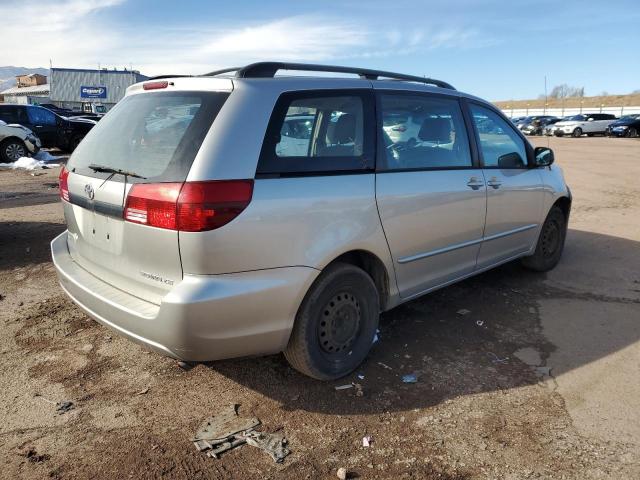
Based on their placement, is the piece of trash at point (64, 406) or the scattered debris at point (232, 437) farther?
the piece of trash at point (64, 406)

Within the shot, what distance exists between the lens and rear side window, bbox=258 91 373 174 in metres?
2.86

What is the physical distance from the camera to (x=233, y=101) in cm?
278

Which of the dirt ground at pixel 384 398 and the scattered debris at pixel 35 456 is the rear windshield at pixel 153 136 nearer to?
the dirt ground at pixel 384 398

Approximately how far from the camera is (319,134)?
125 inches

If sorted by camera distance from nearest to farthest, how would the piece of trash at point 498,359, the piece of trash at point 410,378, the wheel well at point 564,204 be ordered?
the piece of trash at point 410,378 → the piece of trash at point 498,359 → the wheel well at point 564,204

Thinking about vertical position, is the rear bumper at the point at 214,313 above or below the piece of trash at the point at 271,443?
above

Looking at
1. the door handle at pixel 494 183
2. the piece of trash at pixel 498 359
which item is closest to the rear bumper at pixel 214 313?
the piece of trash at pixel 498 359

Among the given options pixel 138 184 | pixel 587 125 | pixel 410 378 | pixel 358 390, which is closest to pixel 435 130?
pixel 410 378

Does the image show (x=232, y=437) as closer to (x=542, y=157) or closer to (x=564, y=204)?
(x=542, y=157)

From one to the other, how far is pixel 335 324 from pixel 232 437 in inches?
36.0

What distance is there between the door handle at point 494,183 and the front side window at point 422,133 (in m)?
0.30

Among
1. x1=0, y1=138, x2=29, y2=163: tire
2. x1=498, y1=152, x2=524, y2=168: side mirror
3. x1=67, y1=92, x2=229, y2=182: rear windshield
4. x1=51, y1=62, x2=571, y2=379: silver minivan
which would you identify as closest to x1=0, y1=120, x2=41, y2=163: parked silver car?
x1=0, y1=138, x2=29, y2=163: tire

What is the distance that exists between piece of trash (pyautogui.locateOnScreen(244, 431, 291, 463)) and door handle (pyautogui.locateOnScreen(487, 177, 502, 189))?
269 centimetres

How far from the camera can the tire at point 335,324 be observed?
10.1 feet
